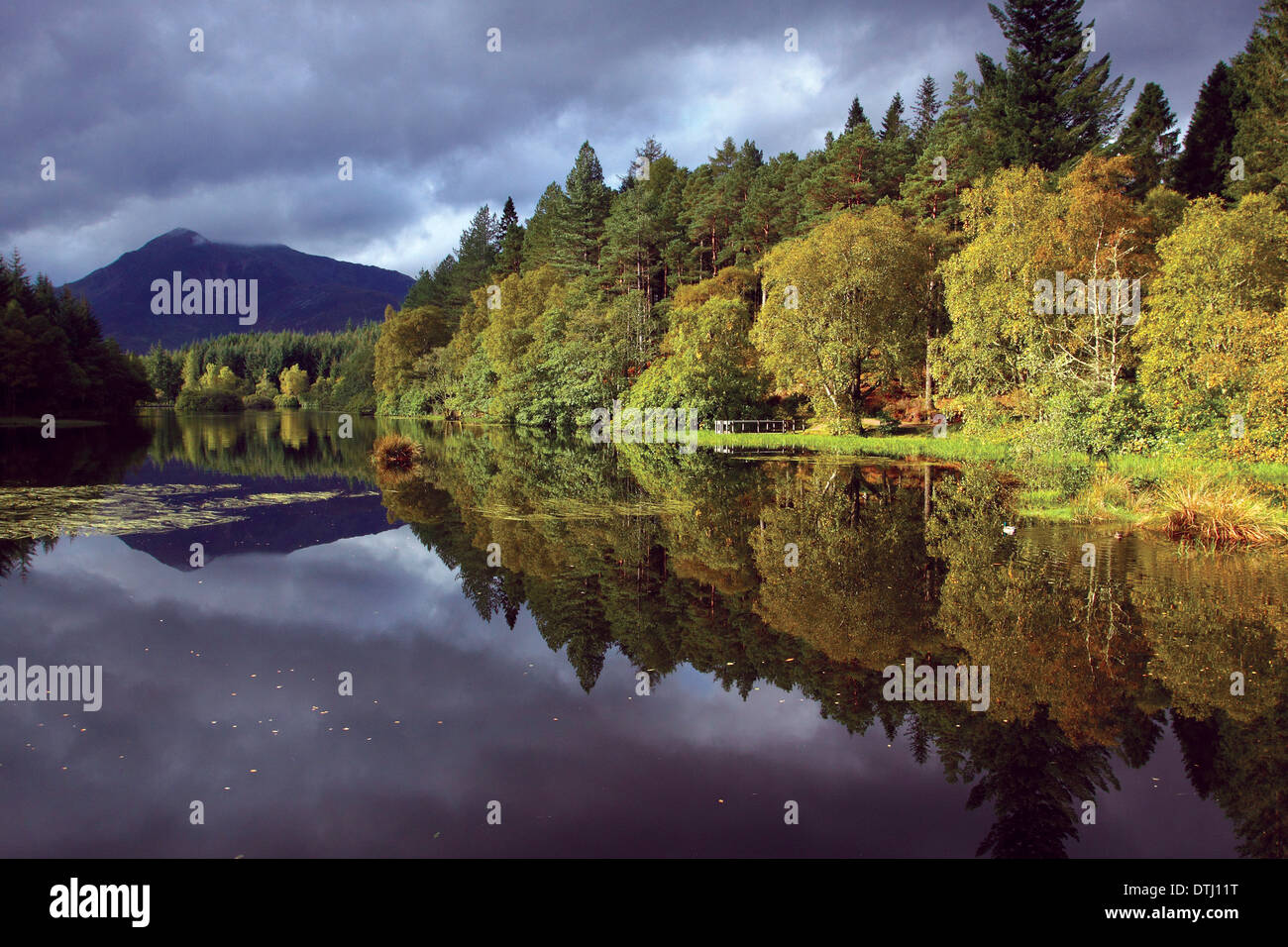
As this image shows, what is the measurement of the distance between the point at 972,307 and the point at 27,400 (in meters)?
84.0

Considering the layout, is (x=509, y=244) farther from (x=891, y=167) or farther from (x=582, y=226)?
(x=891, y=167)

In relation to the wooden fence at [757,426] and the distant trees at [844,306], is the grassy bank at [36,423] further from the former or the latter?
the distant trees at [844,306]

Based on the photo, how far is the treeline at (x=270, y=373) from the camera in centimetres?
12331

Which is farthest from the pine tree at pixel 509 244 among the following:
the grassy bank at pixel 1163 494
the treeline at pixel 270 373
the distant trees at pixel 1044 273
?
the grassy bank at pixel 1163 494

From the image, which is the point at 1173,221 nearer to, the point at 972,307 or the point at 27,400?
the point at 972,307

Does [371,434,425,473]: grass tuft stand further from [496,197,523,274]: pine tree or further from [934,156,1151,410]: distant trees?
→ [496,197,523,274]: pine tree

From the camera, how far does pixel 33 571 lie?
1388cm

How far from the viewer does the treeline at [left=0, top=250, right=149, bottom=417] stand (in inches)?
2709

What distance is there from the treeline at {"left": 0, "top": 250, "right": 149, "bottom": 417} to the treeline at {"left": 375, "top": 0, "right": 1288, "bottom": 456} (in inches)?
1547

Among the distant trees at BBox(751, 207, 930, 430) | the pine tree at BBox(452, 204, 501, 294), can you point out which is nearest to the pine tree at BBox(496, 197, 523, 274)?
the pine tree at BBox(452, 204, 501, 294)

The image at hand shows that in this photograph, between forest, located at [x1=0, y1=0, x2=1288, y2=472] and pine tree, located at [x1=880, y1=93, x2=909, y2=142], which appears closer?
forest, located at [x1=0, y1=0, x2=1288, y2=472]

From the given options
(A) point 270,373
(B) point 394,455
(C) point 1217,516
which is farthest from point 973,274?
(A) point 270,373

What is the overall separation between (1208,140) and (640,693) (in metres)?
58.1
